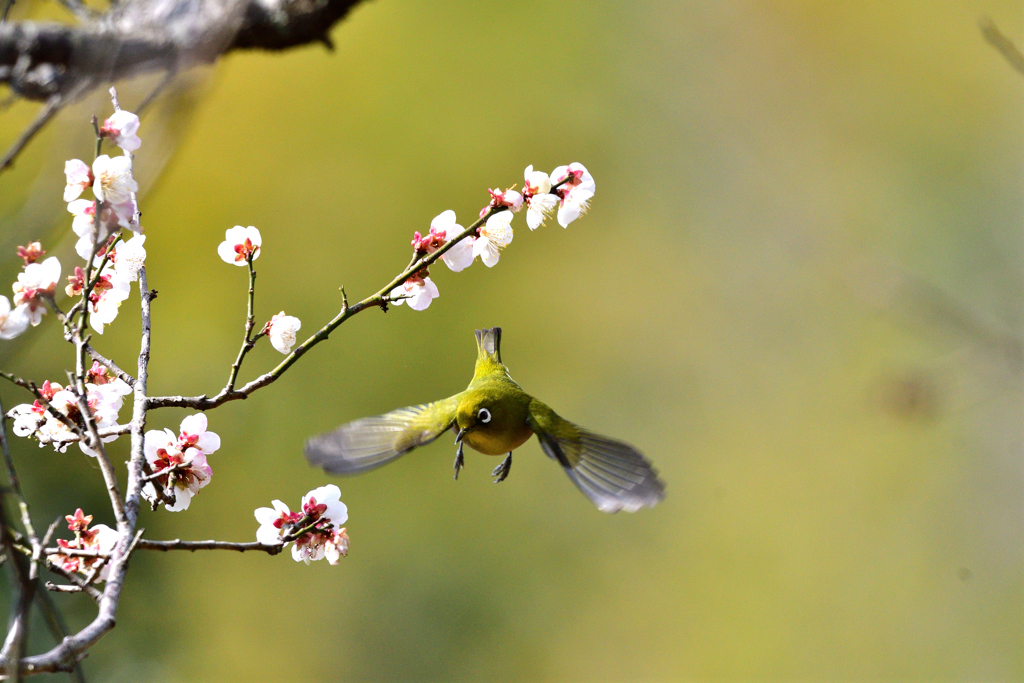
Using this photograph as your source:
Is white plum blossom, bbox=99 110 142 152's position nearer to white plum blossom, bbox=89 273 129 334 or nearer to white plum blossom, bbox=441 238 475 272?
white plum blossom, bbox=89 273 129 334

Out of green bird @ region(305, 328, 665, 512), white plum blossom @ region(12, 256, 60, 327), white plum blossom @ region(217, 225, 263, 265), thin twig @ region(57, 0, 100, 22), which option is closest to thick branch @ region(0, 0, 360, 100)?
thin twig @ region(57, 0, 100, 22)

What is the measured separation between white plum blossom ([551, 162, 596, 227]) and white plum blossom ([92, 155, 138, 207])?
378 mm

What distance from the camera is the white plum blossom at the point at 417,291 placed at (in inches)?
30.2

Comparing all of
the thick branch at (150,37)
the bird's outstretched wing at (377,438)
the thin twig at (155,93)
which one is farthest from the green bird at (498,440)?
the thick branch at (150,37)

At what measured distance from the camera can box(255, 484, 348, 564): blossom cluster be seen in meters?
0.72

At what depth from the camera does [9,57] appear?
105cm

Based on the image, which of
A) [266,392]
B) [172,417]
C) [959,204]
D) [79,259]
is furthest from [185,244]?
[959,204]

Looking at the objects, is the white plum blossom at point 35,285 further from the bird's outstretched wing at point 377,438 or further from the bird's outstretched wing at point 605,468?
the bird's outstretched wing at point 605,468

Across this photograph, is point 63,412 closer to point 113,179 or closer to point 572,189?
point 113,179

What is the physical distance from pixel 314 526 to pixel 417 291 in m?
0.25

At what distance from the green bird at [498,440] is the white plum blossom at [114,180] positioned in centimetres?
26

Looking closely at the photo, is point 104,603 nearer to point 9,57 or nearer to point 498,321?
point 9,57

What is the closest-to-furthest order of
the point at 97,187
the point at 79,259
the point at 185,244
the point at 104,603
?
the point at 104,603 < the point at 97,187 < the point at 79,259 < the point at 185,244

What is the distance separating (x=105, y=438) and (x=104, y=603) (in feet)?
0.79
